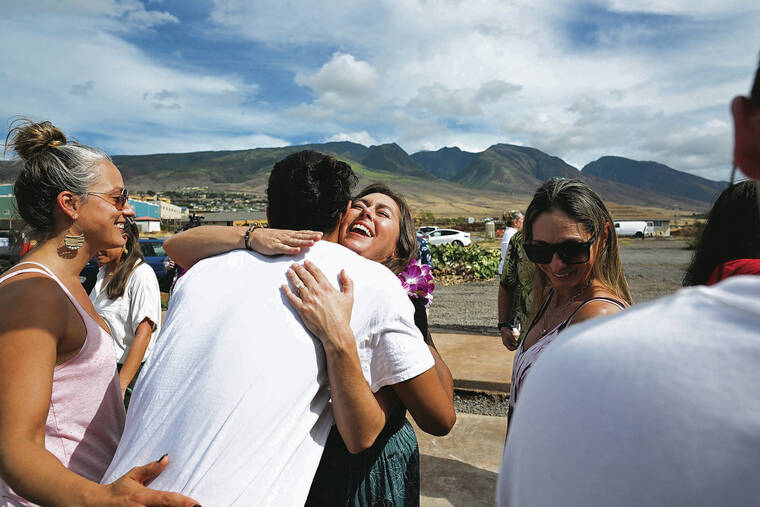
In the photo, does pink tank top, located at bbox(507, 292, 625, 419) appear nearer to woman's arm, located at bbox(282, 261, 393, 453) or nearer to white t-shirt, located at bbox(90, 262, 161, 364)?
woman's arm, located at bbox(282, 261, 393, 453)

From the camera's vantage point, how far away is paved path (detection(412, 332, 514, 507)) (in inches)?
128

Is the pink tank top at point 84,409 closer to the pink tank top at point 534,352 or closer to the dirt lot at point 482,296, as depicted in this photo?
the pink tank top at point 534,352

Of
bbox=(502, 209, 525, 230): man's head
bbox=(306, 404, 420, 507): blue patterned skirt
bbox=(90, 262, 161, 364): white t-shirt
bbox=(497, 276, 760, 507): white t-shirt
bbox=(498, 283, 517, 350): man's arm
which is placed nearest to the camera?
bbox=(497, 276, 760, 507): white t-shirt

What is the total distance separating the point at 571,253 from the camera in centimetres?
220

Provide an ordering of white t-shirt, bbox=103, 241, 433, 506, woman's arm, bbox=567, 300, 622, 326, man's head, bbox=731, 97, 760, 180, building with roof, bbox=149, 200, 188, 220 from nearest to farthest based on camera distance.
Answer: man's head, bbox=731, 97, 760, 180 < white t-shirt, bbox=103, 241, 433, 506 < woman's arm, bbox=567, 300, 622, 326 < building with roof, bbox=149, 200, 188, 220

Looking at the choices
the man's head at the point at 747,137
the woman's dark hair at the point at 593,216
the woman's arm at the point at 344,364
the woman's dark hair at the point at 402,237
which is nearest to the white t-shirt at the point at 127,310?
the woman's dark hair at the point at 402,237

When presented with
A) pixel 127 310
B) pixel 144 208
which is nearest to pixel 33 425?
pixel 127 310

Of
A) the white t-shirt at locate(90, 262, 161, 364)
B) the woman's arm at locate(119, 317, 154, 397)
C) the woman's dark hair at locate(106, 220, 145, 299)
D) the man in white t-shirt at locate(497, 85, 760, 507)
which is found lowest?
the woman's arm at locate(119, 317, 154, 397)

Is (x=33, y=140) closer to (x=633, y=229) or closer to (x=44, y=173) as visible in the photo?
(x=44, y=173)

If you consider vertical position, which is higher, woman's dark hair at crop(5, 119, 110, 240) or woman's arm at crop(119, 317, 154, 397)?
woman's dark hair at crop(5, 119, 110, 240)

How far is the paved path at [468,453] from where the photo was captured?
326cm

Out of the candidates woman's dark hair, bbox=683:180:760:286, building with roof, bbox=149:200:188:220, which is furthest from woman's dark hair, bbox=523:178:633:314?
building with roof, bbox=149:200:188:220

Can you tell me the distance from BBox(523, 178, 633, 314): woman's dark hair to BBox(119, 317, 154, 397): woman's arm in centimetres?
282

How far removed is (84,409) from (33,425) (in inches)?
12.3
